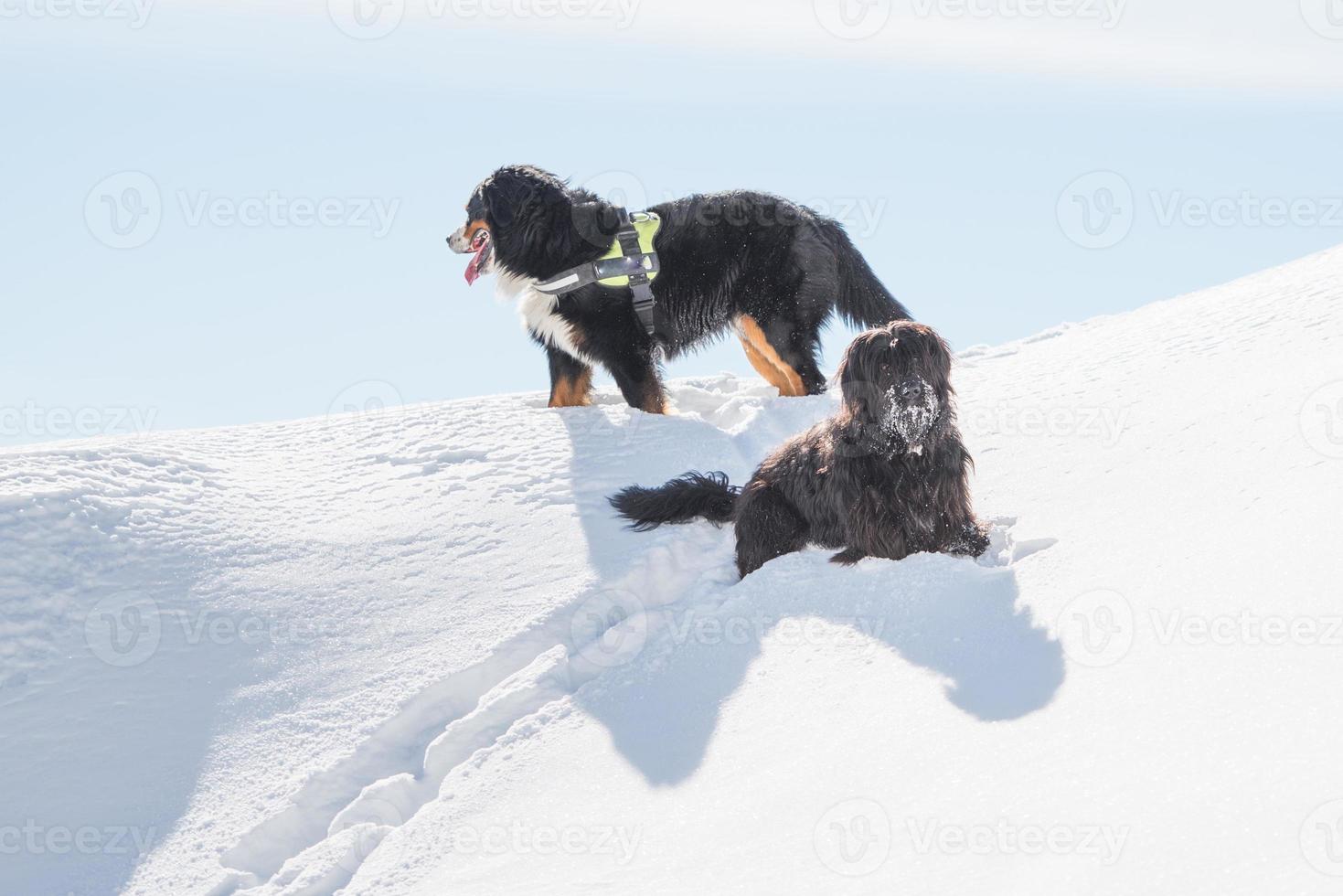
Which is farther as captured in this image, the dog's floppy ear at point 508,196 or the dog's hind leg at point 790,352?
the dog's hind leg at point 790,352

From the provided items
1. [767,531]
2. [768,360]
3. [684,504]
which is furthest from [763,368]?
[767,531]

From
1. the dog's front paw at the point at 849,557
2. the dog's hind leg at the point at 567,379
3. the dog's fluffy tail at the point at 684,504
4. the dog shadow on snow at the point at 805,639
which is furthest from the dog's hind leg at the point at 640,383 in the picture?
the dog's front paw at the point at 849,557

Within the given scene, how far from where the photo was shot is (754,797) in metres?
3.09

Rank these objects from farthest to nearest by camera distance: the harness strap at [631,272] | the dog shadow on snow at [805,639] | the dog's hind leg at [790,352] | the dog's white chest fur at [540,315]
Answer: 1. the dog's hind leg at [790,352]
2. the dog's white chest fur at [540,315]
3. the harness strap at [631,272]
4. the dog shadow on snow at [805,639]

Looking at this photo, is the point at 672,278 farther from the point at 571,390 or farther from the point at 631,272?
the point at 571,390

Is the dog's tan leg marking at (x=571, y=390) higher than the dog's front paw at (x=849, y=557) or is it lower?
higher

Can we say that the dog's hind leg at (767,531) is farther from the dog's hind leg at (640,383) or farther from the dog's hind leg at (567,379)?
the dog's hind leg at (567,379)

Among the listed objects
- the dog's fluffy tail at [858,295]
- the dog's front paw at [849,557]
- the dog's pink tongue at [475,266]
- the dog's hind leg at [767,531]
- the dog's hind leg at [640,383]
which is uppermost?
the dog's pink tongue at [475,266]

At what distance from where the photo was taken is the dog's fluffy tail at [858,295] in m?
→ 7.06

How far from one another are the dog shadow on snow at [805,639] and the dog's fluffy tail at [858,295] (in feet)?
8.87

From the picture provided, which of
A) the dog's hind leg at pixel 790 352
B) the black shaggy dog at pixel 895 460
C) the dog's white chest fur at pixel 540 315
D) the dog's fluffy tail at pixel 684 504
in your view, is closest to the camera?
the black shaggy dog at pixel 895 460

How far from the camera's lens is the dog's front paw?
4426 millimetres

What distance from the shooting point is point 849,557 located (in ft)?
14.6

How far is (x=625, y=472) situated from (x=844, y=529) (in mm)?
1767
